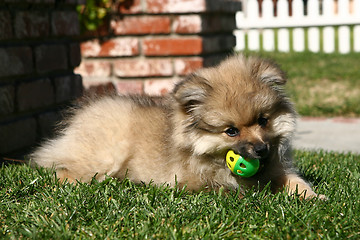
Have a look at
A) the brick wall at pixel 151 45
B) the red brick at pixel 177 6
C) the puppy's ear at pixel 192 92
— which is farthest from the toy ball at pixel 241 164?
the red brick at pixel 177 6

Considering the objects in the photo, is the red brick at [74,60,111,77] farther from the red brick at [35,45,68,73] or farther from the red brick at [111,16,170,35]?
the red brick at [35,45,68,73]

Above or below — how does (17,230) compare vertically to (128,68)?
below

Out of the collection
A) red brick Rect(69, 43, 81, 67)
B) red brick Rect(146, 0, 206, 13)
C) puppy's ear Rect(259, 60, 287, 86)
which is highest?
red brick Rect(146, 0, 206, 13)

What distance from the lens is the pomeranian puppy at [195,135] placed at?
10.5 feet

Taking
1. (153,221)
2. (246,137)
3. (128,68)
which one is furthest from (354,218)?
(128,68)

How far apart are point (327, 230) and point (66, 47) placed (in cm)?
319

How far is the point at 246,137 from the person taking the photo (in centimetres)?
314

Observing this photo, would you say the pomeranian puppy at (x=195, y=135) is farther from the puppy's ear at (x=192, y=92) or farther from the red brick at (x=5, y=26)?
the red brick at (x=5, y=26)

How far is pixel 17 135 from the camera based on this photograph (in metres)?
4.29

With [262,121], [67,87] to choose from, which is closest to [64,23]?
[67,87]

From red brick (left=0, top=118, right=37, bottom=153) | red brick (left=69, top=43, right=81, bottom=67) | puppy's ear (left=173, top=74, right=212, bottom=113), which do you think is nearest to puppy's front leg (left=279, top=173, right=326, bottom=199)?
puppy's ear (left=173, top=74, right=212, bottom=113)

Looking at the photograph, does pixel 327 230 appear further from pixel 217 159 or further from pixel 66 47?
pixel 66 47

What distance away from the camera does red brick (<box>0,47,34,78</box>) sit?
4.10 meters

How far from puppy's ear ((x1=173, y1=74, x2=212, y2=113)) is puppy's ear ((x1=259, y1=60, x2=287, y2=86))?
36cm
